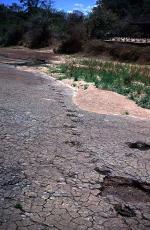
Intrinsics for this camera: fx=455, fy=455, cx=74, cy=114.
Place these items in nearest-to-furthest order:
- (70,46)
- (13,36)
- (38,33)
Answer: (70,46), (38,33), (13,36)

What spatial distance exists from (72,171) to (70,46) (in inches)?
1582

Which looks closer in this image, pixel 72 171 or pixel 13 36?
pixel 72 171

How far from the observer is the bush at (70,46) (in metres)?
46.1

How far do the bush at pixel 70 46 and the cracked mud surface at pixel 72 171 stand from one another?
34377mm

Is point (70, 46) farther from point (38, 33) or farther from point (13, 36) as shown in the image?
point (13, 36)

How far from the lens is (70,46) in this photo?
46.6 m

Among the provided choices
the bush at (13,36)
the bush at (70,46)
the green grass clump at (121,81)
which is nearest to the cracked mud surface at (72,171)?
the green grass clump at (121,81)

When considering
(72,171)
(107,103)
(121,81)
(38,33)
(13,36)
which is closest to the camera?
(72,171)

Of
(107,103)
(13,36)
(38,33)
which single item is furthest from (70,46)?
(107,103)

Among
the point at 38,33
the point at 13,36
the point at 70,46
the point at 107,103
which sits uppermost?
the point at 38,33

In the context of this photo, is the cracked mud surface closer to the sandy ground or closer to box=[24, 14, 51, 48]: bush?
the sandy ground

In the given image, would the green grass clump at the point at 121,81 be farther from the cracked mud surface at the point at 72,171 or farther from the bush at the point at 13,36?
the bush at the point at 13,36

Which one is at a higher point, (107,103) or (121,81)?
(121,81)

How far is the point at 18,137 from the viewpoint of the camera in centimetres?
907
